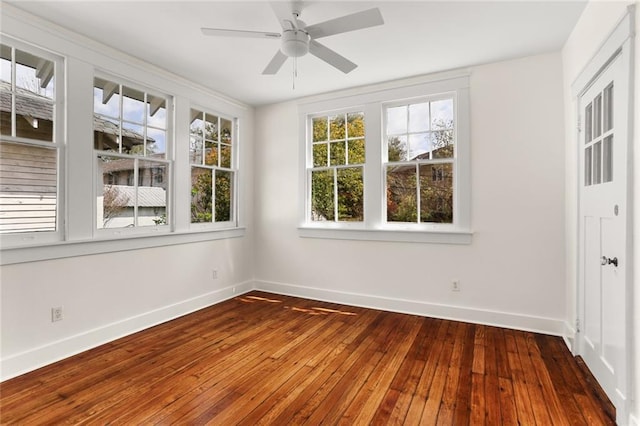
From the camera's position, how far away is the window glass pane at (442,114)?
12.4 ft

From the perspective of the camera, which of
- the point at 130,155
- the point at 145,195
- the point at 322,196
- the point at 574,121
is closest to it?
the point at 574,121

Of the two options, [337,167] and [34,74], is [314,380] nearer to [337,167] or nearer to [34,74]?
[337,167]

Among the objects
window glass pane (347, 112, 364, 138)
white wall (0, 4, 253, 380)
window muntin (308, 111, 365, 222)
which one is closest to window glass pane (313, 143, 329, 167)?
window muntin (308, 111, 365, 222)

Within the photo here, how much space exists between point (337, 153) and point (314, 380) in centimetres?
288

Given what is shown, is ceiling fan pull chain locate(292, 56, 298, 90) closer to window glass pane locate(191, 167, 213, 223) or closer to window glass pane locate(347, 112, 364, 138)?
window glass pane locate(347, 112, 364, 138)

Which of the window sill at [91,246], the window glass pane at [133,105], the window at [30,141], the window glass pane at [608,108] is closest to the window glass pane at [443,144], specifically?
the window glass pane at [608,108]

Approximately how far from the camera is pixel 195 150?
4133 millimetres

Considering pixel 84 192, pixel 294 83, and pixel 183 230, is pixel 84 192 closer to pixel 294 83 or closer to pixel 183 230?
pixel 183 230

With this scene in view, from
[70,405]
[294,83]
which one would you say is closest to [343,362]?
[70,405]

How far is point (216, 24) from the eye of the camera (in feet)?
8.98

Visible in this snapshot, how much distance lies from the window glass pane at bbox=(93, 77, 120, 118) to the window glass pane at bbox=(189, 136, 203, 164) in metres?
0.91

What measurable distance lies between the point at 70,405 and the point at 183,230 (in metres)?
2.07

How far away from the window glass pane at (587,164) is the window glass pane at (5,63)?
4509mm

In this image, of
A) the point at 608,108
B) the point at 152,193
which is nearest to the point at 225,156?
the point at 152,193
